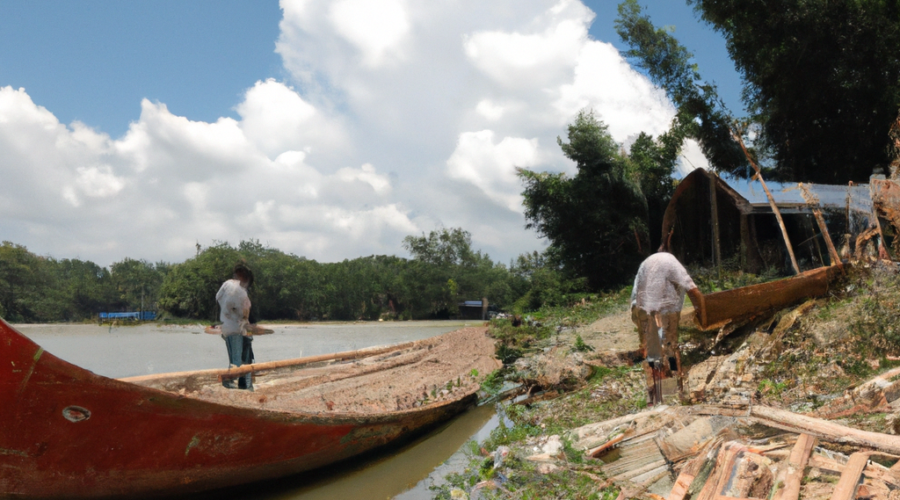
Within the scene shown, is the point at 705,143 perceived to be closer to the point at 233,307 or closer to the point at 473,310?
the point at 233,307

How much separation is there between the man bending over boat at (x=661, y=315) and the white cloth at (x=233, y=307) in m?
4.02

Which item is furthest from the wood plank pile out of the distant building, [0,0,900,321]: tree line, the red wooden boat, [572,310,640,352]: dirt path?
the distant building

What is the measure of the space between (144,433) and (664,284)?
429cm

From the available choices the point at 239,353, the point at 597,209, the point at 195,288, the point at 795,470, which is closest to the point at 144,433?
the point at 239,353

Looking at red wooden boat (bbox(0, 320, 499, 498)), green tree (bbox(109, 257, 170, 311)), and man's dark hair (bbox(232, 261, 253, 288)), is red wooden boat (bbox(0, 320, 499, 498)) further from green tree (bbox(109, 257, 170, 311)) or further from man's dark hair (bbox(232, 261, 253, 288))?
green tree (bbox(109, 257, 170, 311))

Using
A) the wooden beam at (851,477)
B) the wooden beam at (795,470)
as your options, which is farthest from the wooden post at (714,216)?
the wooden beam at (851,477)

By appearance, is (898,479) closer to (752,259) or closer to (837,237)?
(837,237)

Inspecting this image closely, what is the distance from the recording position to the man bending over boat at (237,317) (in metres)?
5.94

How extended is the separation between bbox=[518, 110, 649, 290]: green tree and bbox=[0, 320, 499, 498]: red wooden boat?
18180 mm

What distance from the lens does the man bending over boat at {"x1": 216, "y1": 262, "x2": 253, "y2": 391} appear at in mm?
5941

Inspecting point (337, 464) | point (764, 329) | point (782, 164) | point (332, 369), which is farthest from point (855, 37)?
point (337, 464)

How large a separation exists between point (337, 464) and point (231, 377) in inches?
64.3

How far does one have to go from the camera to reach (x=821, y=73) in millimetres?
12852

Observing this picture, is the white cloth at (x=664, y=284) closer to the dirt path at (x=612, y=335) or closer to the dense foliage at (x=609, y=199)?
the dirt path at (x=612, y=335)
